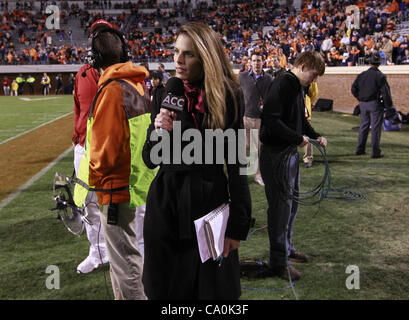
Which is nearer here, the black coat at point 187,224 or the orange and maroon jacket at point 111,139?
the black coat at point 187,224

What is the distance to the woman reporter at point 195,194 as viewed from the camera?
1998 mm

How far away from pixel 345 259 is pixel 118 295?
2622 mm

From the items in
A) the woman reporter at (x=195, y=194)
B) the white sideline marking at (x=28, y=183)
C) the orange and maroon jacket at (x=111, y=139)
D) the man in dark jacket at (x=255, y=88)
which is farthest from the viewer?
the man in dark jacket at (x=255, y=88)

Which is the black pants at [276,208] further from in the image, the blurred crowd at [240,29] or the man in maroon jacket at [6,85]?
the man in maroon jacket at [6,85]

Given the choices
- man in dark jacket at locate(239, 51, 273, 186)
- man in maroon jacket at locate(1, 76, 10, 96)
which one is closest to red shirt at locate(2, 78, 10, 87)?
man in maroon jacket at locate(1, 76, 10, 96)

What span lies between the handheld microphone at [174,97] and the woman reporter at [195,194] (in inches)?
3.3

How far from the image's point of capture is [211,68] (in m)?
1.97

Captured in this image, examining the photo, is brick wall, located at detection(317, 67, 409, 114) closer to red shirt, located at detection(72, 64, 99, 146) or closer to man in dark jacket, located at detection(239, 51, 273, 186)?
man in dark jacket, located at detection(239, 51, 273, 186)

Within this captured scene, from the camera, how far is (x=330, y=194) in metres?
6.79

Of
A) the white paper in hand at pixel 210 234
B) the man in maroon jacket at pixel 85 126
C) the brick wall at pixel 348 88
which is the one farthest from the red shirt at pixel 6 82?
the white paper in hand at pixel 210 234

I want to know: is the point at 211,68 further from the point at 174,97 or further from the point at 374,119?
the point at 374,119

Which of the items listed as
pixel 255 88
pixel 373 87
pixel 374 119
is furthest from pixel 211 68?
pixel 374 119

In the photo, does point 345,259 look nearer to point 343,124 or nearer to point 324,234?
point 324,234

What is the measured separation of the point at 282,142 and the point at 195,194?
2.07 meters
